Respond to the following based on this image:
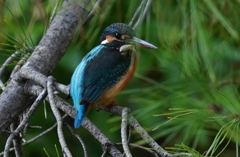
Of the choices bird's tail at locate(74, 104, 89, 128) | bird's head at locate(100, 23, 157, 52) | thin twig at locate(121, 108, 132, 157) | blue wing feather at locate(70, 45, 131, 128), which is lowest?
bird's tail at locate(74, 104, 89, 128)

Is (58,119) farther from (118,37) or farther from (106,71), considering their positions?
(118,37)

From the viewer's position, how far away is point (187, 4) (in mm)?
1055

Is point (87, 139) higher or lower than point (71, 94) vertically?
lower

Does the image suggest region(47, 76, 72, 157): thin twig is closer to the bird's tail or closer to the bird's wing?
the bird's tail

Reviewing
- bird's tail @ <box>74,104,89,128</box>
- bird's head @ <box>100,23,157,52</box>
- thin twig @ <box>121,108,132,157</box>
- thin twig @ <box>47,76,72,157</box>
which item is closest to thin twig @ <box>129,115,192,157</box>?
thin twig @ <box>121,108,132,157</box>

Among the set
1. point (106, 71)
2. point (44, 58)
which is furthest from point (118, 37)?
point (44, 58)

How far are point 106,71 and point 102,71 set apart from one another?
0.02 m

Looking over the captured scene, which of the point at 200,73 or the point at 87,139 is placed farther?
the point at 87,139

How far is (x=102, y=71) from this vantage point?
5.51 feet

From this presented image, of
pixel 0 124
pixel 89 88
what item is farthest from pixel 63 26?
pixel 0 124

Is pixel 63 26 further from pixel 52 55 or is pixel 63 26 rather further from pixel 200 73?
pixel 200 73

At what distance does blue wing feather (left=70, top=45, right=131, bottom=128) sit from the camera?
5.28 feet

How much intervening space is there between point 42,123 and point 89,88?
80cm

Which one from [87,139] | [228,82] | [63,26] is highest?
[63,26]
